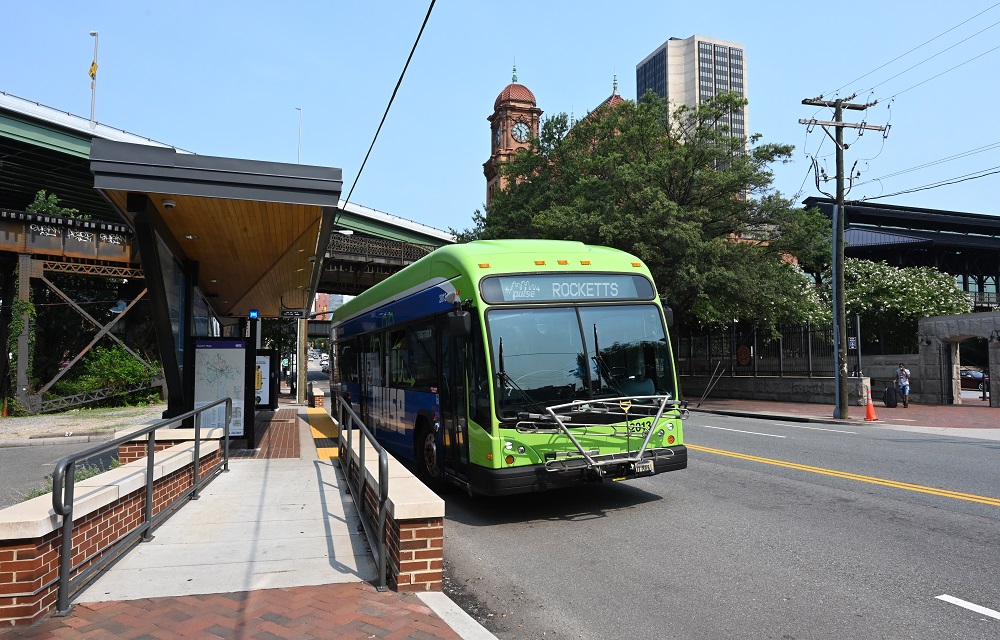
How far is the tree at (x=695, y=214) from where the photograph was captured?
1112 inches

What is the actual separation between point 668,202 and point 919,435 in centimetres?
1325

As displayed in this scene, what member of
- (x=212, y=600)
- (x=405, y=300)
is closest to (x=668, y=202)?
(x=405, y=300)

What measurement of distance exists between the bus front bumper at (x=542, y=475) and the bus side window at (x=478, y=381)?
1.73ft

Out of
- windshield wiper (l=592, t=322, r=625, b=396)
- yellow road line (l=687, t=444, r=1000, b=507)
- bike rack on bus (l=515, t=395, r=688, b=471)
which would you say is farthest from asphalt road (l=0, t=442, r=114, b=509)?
yellow road line (l=687, t=444, r=1000, b=507)

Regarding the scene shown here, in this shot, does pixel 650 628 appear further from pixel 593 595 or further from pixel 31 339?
pixel 31 339

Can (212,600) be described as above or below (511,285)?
below

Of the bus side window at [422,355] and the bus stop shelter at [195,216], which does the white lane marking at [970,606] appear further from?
the bus stop shelter at [195,216]

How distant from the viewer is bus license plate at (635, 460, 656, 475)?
26.7 ft

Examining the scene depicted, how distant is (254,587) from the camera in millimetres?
5184

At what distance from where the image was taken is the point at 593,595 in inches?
217

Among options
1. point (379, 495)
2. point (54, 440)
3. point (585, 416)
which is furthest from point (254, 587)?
point (54, 440)

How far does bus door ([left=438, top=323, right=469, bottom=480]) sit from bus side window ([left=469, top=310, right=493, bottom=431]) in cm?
19

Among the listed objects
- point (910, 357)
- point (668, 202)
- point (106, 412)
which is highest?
point (668, 202)

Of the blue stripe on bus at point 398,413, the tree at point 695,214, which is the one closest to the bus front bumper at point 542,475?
the blue stripe on bus at point 398,413
